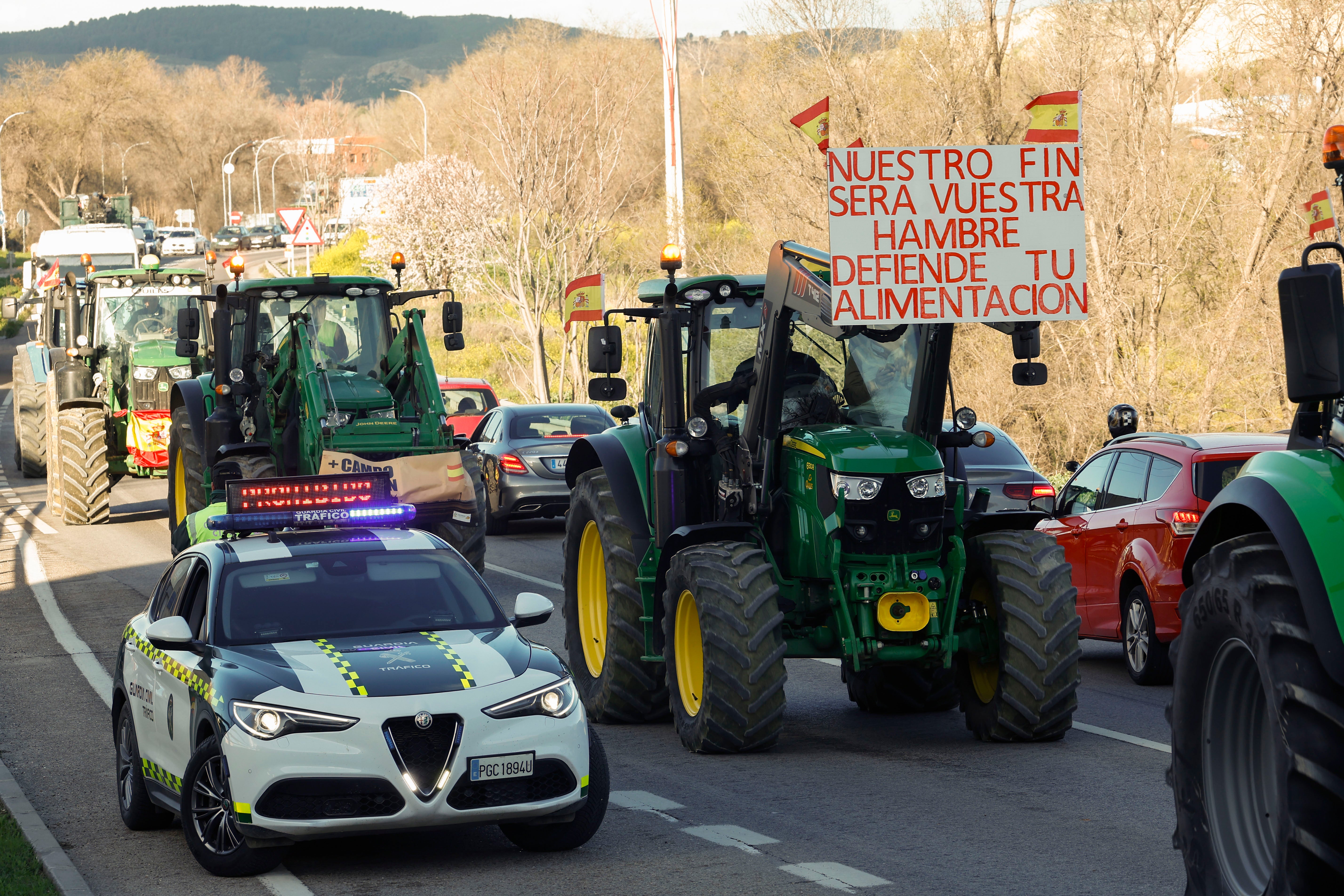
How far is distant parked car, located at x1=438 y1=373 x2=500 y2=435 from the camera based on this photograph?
2641cm

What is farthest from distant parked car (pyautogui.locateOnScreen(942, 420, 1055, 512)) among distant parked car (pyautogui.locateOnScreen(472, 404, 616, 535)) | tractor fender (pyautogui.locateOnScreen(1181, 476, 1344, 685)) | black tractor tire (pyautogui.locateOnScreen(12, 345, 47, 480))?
black tractor tire (pyautogui.locateOnScreen(12, 345, 47, 480))

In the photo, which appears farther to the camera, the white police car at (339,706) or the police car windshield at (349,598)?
the police car windshield at (349,598)

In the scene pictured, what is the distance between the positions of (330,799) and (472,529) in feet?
29.2

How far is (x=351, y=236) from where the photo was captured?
254ft

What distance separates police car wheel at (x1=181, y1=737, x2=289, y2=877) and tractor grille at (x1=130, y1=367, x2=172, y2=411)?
17.0 m

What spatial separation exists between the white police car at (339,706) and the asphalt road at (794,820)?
0.93ft

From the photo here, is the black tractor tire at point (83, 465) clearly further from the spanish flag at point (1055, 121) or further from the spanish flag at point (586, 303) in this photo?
the spanish flag at point (1055, 121)

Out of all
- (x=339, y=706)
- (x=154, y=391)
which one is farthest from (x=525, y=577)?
(x=339, y=706)

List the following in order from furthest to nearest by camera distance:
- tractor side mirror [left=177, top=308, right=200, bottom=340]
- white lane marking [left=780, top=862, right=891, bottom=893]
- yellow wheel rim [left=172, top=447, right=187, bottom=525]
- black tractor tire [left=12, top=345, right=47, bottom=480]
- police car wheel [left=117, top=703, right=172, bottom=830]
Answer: black tractor tire [left=12, top=345, right=47, bottom=480] → yellow wheel rim [left=172, top=447, right=187, bottom=525] → tractor side mirror [left=177, top=308, right=200, bottom=340] → police car wheel [left=117, top=703, right=172, bottom=830] → white lane marking [left=780, top=862, right=891, bottom=893]

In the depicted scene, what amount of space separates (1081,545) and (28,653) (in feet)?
28.5

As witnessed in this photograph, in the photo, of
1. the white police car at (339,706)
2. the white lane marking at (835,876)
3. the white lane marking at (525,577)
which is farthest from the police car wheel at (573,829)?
the white lane marking at (525,577)

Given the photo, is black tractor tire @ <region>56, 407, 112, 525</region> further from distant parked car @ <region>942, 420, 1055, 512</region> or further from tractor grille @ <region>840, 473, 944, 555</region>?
tractor grille @ <region>840, 473, 944, 555</region>

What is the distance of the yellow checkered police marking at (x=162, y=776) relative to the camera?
7758 millimetres

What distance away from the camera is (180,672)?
7.95m
